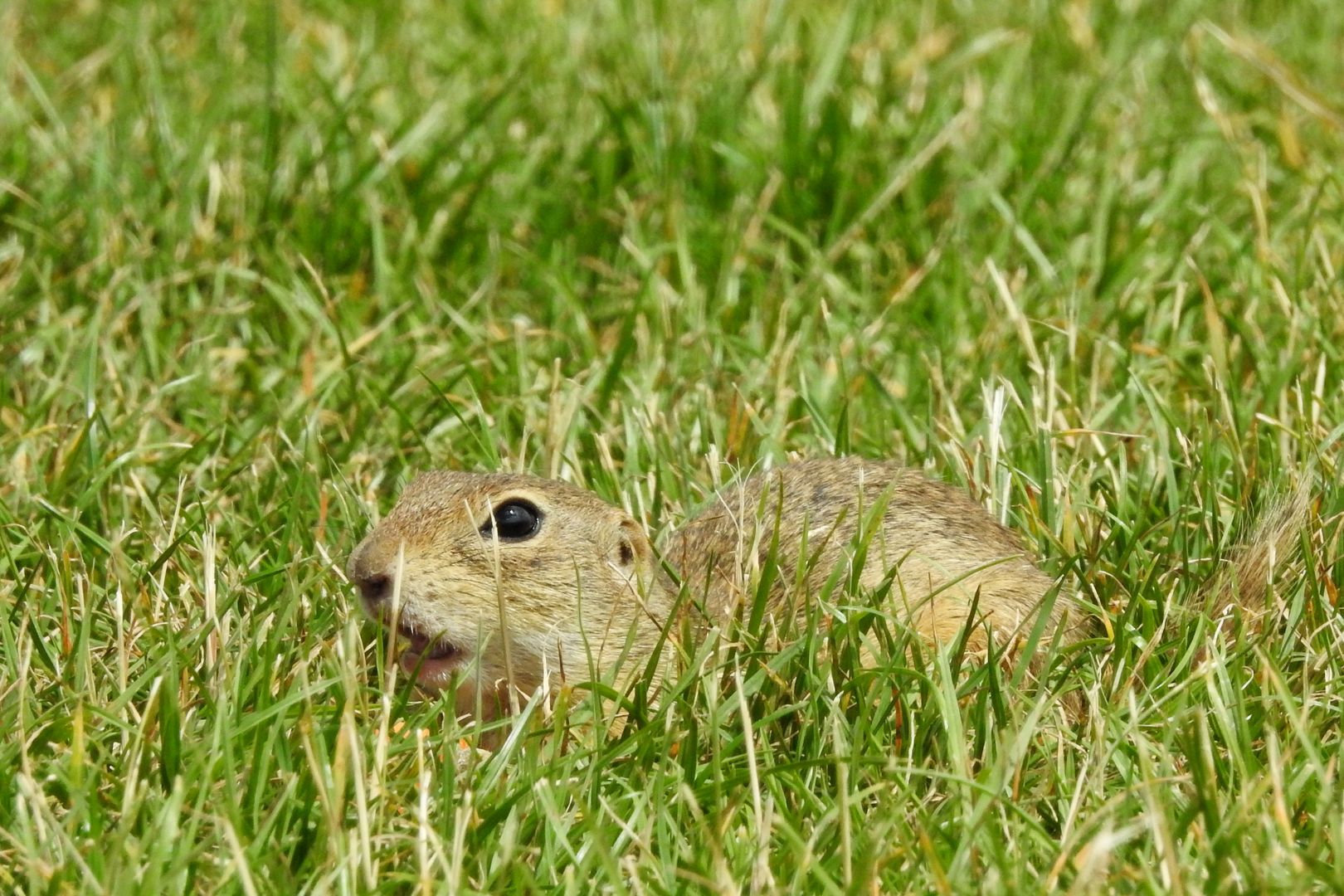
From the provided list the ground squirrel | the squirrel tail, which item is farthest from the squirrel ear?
the squirrel tail

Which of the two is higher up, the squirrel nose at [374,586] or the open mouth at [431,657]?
the squirrel nose at [374,586]

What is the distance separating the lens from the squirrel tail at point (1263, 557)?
320 cm

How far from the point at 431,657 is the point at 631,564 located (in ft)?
1.41

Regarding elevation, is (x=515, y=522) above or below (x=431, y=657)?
above

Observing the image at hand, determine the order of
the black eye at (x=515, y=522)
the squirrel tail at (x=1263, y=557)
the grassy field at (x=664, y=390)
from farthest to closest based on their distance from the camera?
1. the black eye at (x=515, y=522)
2. the squirrel tail at (x=1263, y=557)
3. the grassy field at (x=664, y=390)

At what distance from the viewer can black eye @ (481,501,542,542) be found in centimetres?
331

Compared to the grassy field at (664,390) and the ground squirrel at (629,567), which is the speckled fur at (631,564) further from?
the grassy field at (664,390)

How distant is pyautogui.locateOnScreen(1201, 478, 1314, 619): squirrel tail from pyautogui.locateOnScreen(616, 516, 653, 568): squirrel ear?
97 cm

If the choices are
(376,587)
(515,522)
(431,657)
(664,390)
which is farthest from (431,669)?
(664,390)

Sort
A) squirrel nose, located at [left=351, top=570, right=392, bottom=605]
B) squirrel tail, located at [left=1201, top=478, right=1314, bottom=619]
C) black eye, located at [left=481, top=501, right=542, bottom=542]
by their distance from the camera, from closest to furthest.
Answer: squirrel nose, located at [left=351, top=570, right=392, bottom=605]
squirrel tail, located at [left=1201, top=478, right=1314, bottom=619]
black eye, located at [left=481, top=501, right=542, bottom=542]

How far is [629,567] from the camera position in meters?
3.39

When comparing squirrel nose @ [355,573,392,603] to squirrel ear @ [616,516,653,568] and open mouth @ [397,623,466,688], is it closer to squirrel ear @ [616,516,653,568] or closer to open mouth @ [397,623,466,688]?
open mouth @ [397,623,466,688]

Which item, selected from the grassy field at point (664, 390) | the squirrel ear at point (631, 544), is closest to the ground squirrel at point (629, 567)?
the squirrel ear at point (631, 544)

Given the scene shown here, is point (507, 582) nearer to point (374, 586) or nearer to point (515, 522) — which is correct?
point (515, 522)
